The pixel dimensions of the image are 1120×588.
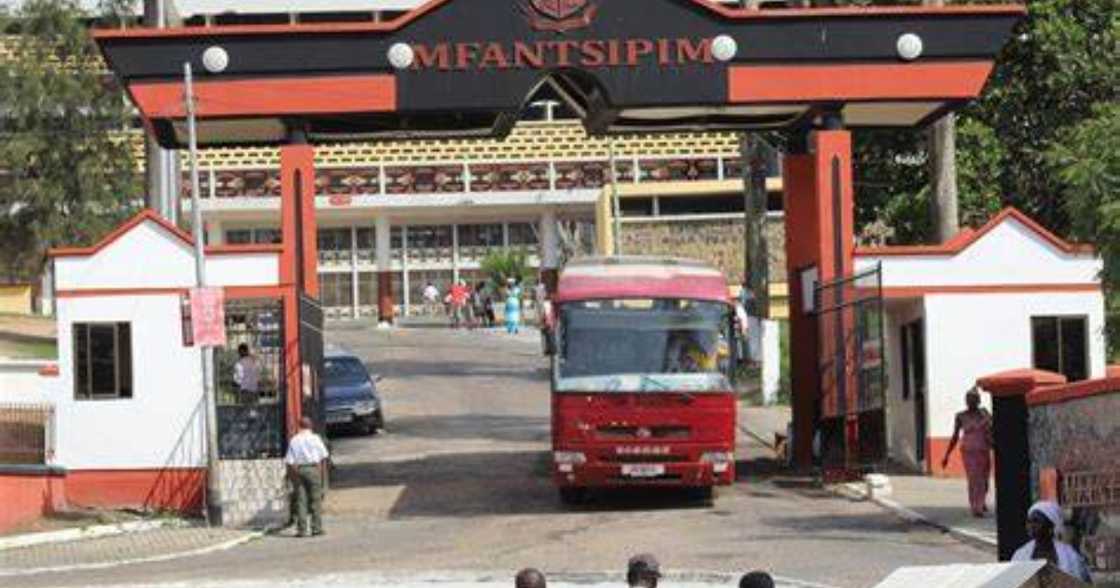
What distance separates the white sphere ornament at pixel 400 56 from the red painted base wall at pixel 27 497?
6.97m

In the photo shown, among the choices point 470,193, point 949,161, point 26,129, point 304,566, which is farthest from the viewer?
point 470,193

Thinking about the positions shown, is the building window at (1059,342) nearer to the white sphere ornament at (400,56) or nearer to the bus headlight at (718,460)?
the bus headlight at (718,460)

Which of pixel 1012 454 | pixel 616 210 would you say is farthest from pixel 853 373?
pixel 616 210

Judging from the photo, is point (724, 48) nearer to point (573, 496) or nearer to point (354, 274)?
point (573, 496)

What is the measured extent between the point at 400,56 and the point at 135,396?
18.6 ft

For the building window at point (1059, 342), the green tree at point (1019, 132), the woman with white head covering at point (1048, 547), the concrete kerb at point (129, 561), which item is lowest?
the concrete kerb at point (129, 561)

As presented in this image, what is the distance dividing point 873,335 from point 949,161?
5.12m

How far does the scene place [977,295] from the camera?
2839cm

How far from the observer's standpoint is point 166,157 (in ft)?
135

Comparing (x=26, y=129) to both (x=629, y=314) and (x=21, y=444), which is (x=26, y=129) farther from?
(x=629, y=314)

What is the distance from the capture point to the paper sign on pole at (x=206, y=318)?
2589 cm

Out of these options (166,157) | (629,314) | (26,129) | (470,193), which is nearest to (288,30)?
(629,314)

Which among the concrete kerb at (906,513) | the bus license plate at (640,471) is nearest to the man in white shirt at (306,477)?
the bus license plate at (640,471)

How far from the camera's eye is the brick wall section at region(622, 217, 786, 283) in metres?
62.0
